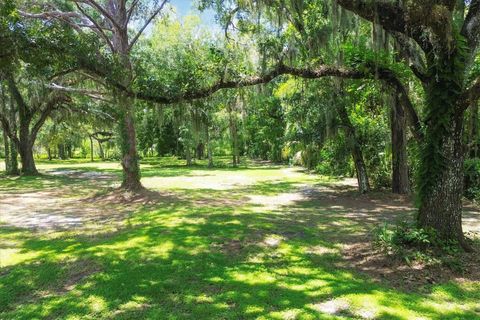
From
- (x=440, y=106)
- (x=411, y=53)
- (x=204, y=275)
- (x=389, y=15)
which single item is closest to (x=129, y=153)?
(x=204, y=275)

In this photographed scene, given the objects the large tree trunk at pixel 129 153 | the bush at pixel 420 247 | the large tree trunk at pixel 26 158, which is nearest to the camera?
the bush at pixel 420 247

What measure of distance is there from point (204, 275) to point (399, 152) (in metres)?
8.49

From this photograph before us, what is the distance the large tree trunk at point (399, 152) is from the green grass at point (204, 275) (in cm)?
399

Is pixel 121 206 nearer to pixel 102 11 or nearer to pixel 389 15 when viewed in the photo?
pixel 102 11

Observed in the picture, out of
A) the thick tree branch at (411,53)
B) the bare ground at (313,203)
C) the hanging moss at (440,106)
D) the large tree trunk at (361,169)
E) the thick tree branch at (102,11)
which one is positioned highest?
the thick tree branch at (102,11)

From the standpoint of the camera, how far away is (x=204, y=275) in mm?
4895

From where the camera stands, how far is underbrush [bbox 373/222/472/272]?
4.99m

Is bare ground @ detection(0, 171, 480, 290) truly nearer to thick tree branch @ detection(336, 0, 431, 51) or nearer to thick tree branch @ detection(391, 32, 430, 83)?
thick tree branch @ detection(391, 32, 430, 83)

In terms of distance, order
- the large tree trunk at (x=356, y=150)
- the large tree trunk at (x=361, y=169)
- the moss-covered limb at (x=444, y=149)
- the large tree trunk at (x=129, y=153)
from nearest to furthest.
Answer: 1. the moss-covered limb at (x=444, y=149)
2. the large tree trunk at (x=356, y=150)
3. the large tree trunk at (x=129, y=153)
4. the large tree trunk at (x=361, y=169)

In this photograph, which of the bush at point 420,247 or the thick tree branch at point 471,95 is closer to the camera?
the thick tree branch at point 471,95

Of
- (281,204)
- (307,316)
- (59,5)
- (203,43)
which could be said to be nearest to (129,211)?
(281,204)

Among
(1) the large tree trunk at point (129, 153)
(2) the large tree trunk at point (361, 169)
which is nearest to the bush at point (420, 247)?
(2) the large tree trunk at point (361, 169)

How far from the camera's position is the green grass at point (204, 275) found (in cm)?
386

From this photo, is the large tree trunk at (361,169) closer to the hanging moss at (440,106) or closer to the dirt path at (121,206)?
the dirt path at (121,206)
